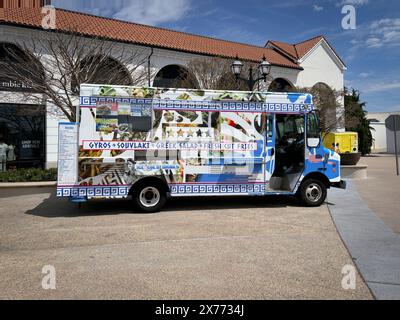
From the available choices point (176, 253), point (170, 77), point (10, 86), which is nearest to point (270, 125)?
point (176, 253)

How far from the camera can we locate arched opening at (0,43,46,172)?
1742cm

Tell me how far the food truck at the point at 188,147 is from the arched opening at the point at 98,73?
7.03 m

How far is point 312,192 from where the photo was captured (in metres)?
9.12

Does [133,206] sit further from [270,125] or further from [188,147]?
[270,125]

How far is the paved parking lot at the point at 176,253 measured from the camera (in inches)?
153

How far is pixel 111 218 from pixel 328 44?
33.8 meters

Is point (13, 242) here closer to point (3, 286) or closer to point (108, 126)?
point (3, 286)

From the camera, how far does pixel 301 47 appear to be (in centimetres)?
3441

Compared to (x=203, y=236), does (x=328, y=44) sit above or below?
above

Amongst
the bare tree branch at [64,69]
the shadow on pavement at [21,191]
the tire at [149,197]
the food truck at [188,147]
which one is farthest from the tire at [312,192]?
the bare tree branch at [64,69]
